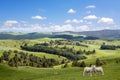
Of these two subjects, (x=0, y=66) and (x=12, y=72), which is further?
(x=0, y=66)

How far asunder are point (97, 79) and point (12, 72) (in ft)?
241

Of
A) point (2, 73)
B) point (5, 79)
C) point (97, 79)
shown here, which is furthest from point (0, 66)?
point (97, 79)

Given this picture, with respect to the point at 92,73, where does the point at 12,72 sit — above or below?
below

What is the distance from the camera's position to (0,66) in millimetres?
126938

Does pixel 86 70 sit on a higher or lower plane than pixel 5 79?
higher

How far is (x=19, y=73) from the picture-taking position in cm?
10888

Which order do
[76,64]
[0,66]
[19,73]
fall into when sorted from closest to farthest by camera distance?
[19,73]
[0,66]
[76,64]

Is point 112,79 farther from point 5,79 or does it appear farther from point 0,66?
point 0,66

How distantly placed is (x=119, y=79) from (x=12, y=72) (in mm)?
75813

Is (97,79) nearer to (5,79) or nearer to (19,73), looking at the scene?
(5,79)

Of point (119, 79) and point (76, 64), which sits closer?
point (119, 79)

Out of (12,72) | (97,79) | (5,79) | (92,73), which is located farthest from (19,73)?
(97,79)

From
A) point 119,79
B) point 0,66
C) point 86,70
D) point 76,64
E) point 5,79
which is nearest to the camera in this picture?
point 119,79

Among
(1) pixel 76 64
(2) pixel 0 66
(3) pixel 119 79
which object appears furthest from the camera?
(1) pixel 76 64
